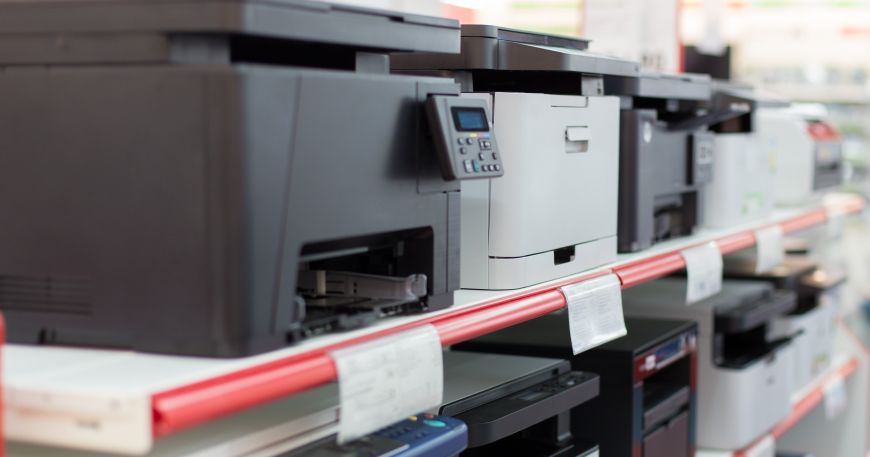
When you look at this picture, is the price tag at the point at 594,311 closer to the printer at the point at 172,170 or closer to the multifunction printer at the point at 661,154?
the multifunction printer at the point at 661,154

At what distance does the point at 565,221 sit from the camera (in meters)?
1.83

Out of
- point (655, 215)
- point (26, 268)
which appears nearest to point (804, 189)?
point (655, 215)

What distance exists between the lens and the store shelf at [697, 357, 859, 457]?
276 cm

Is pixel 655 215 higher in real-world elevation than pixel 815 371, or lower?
higher

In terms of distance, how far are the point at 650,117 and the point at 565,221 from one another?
54cm

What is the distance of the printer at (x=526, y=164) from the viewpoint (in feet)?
5.58

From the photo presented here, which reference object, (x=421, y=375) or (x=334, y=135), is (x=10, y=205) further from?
(x=421, y=375)

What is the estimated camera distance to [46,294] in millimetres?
1146

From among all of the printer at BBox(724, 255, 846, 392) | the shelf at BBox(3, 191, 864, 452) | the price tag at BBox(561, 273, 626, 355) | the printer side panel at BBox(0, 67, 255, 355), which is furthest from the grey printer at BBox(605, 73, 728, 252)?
the printer side panel at BBox(0, 67, 255, 355)

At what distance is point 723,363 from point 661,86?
0.87 metres

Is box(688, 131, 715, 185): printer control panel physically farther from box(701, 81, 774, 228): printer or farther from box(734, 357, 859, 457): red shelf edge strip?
box(734, 357, 859, 457): red shelf edge strip

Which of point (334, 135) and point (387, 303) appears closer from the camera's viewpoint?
point (334, 135)

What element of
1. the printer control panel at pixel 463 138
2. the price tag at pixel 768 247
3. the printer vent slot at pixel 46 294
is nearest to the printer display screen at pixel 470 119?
the printer control panel at pixel 463 138

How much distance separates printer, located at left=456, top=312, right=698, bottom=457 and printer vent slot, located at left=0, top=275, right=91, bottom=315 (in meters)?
1.07
